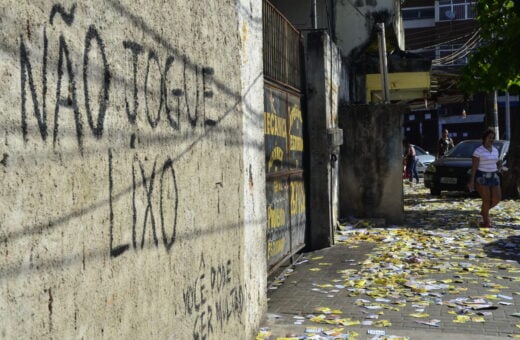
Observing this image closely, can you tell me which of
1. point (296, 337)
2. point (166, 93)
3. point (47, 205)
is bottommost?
point (296, 337)

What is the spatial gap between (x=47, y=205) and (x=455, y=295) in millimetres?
5269

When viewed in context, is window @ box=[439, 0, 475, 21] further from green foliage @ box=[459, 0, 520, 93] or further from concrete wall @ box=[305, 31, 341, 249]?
concrete wall @ box=[305, 31, 341, 249]

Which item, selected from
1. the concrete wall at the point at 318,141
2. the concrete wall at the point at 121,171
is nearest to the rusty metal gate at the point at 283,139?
→ the concrete wall at the point at 318,141

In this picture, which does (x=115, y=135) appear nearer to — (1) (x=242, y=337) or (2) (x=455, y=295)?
(1) (x=242, y=337)

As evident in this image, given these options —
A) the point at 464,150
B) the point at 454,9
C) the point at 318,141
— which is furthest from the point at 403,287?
the point at 454,9

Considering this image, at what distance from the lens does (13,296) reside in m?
2.14

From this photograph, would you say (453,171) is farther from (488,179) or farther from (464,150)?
(488,179)

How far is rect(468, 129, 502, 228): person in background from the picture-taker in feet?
37.0

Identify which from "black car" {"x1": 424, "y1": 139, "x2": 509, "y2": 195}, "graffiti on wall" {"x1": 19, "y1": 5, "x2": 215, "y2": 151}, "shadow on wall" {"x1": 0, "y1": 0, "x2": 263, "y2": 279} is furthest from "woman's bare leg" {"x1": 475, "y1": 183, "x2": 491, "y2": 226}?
"graffiti on wall" {"x1": 19, "y1": 5, "x2": 215, "y2": 151}

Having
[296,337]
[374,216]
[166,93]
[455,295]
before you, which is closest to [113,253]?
[166,93]

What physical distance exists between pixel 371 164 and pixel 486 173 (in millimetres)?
2079

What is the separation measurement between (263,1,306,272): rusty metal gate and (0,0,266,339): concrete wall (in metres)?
2.01

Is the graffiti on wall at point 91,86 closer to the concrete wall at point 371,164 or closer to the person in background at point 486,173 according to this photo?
the concrete wall at point 371,164

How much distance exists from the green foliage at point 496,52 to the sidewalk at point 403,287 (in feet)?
14.5
